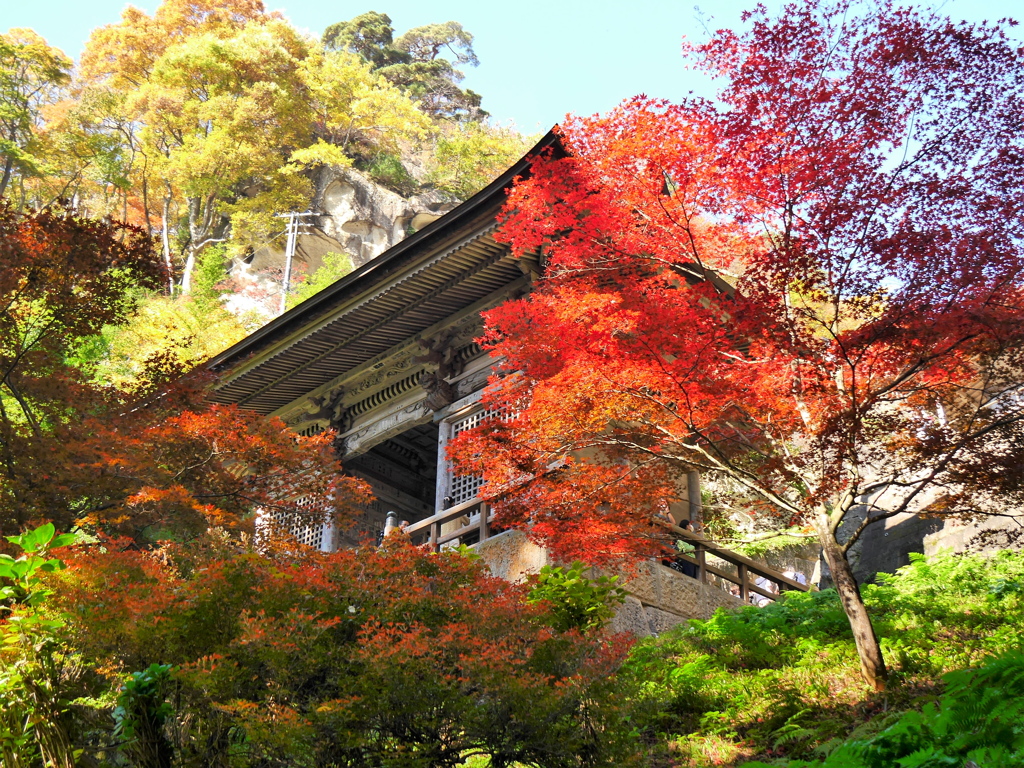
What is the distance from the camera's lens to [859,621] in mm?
6730

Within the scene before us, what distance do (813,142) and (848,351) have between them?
6.96 feet

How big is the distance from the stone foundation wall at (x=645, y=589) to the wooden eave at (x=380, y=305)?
401 cm

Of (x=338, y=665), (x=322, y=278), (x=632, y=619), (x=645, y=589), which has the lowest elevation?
(x=338, y=665)

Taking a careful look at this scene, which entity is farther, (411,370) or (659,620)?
(411,370)

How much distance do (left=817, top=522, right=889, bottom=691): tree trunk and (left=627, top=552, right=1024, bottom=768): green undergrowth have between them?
12cm

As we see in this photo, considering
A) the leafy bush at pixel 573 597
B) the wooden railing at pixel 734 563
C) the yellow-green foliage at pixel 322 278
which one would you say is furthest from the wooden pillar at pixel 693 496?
the yellow-green foliage at pixel 322 278

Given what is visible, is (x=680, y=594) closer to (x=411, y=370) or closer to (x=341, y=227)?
(x=411, y=370)

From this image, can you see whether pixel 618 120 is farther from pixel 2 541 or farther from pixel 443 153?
pixel 443 153

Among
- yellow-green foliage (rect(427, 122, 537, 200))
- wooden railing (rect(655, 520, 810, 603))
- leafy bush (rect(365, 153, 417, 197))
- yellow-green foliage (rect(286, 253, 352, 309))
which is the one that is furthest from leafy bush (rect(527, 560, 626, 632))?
leafy bush (rect(365, 153, 417, 197))

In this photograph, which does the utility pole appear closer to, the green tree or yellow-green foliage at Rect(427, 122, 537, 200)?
yellow-green foliage at Rect(427, 122, 537, 200)

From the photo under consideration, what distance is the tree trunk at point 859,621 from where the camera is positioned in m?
6.57

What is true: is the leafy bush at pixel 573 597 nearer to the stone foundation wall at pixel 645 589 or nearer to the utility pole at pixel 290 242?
the stone foundation wall at pixel 645 589

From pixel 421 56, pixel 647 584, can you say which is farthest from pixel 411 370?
pixel 421 56

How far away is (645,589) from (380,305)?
20.0 ft
